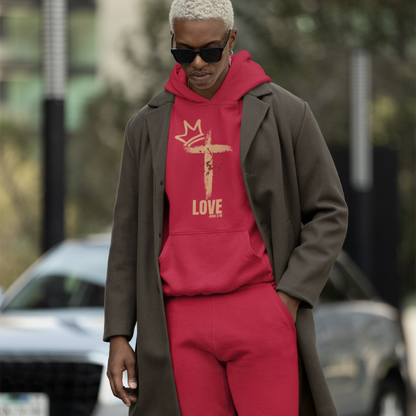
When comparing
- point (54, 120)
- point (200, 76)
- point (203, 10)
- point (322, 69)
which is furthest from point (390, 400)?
point (322, 69)

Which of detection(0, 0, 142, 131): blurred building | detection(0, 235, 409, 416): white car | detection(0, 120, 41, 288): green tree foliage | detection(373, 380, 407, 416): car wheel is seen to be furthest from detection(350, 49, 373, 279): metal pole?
detection(0, 0, 142, 131): blurred building

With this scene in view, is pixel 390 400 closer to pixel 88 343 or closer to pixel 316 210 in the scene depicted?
pixel 88 343

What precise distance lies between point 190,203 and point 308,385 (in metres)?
0.59

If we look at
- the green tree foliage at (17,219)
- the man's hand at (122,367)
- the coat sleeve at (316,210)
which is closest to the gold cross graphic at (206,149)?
the coat sleeve at (316,210)

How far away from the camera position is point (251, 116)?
251 cm

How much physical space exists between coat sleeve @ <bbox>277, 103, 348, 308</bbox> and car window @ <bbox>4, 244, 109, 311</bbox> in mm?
2719

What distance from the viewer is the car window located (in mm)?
5180

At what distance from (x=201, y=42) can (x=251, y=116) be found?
0.24 meters

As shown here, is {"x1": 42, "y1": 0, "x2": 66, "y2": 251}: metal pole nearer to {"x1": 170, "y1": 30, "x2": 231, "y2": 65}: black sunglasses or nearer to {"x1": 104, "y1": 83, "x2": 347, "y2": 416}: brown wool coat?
{"x1": 104, "y1": 83, "x2": 347, "y2": 416}: brown wool coat

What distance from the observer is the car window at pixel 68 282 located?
17.0 feet

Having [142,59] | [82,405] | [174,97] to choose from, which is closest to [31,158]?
[142,59]

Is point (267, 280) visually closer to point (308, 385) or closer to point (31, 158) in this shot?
point (308, 385)

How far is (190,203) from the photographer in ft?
8.14

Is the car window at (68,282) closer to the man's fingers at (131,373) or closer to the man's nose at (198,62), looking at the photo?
the man's fingers at (131,373)
